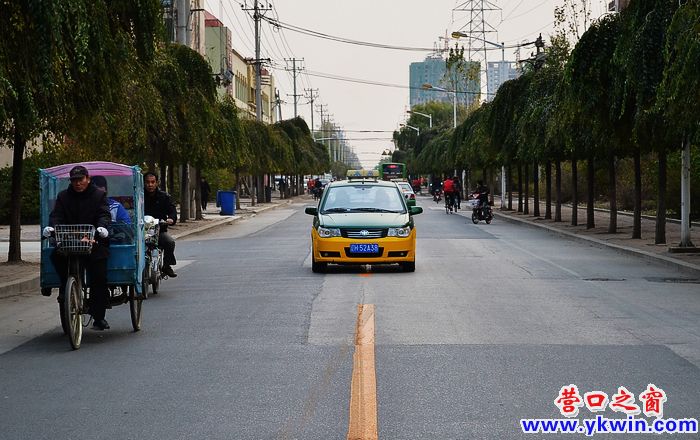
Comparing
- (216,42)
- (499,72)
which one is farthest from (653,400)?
(216,42)

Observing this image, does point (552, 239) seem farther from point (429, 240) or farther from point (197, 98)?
point (197, 98)

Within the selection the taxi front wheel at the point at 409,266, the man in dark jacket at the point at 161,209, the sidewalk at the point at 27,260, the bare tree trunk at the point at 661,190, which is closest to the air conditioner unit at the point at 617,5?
the bare tree trunk at the point at 661,190

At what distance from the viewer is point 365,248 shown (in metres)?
19.6

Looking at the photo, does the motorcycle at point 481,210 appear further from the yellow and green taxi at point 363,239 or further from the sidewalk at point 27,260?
the yellow and green taxi at point 363,239

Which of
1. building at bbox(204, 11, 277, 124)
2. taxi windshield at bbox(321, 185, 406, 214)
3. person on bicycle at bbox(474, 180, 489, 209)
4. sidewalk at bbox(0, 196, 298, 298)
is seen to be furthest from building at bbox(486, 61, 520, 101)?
taxi windshield at bbox(321, 185, 406, 214)

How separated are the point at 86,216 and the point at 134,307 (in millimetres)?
1321

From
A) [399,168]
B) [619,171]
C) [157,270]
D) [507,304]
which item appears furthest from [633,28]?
[399,168]

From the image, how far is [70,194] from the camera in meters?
11.4

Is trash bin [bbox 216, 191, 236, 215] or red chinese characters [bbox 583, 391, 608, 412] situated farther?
trash bin [bbox 216, 191, 236, 215]

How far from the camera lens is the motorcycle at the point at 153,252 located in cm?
1530

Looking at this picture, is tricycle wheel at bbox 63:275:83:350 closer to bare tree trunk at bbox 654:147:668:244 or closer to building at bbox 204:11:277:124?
bare tree trunk at bbox 654:147:668:244

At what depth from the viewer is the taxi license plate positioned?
19.6m

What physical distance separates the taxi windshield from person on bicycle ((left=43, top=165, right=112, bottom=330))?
9470 mm

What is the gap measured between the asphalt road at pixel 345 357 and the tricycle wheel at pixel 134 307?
223 mm
